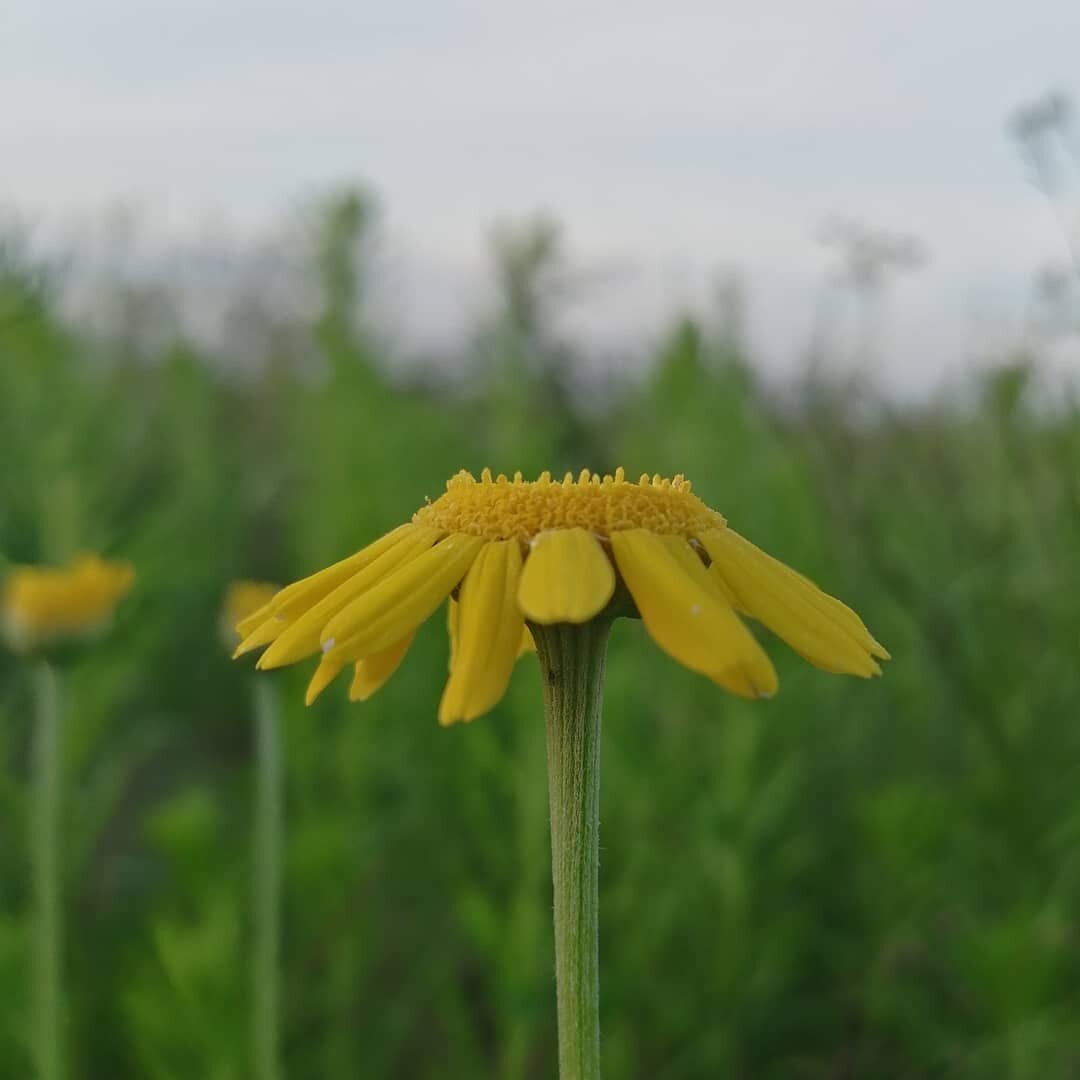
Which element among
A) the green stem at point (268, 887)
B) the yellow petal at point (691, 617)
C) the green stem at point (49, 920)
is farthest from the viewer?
the green stem at point (268, 887)

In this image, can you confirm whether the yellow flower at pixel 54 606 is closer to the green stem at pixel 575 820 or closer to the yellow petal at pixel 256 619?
the yellow petal at pixel 256 619

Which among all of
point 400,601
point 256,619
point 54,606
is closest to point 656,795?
point 54,606

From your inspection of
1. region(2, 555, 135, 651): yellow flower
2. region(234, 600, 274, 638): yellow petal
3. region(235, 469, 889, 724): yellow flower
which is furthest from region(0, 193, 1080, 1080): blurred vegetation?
region(235, 469, 889, 724): yellow flower

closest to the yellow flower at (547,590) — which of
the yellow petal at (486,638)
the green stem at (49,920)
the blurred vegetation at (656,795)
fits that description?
Answer: the yellow petal at (486,638)

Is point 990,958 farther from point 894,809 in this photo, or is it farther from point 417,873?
point 417,873

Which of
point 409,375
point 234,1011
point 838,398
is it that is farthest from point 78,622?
point 409,375

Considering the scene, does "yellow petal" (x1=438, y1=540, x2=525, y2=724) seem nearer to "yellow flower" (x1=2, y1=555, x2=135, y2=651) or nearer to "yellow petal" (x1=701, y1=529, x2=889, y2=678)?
"yellow petal" (x1=701, y1=529, x2=889, y2=678)

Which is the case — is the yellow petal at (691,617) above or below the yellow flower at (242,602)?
below

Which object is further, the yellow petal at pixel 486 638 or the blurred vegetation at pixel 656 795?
the blurred vegetation at pixel 656 795
